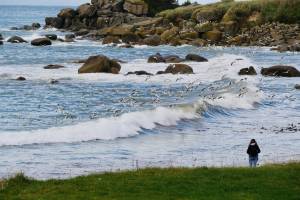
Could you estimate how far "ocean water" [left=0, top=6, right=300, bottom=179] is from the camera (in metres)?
22.7

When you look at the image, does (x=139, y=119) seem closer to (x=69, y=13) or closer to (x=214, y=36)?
(x=214, y=36)

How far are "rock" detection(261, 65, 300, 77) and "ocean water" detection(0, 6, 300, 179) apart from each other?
113 cm

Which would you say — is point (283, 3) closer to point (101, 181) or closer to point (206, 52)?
point (206, 52)

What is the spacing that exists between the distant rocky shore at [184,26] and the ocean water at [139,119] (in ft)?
81.5

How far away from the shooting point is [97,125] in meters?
28.6

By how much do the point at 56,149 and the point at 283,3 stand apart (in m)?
72.6

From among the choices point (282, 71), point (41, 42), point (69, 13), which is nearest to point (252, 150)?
point (282, 71)

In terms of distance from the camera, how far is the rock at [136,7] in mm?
103375

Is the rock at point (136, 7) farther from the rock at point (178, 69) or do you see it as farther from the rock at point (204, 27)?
the rock at point (178, 69)

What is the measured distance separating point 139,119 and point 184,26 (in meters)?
62.5

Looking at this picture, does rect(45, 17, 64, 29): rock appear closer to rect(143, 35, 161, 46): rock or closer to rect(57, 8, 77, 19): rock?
rect(57, 8, 77, 19): rock

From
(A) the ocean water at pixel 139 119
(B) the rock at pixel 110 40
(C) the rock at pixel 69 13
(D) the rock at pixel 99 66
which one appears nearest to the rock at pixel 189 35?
(B) the rock at pixel 110 40

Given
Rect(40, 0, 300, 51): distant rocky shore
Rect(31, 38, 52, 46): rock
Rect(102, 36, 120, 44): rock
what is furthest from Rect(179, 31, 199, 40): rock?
Rect(31, 38, 52, 46): rock

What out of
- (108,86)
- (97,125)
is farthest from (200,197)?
(108,86)
